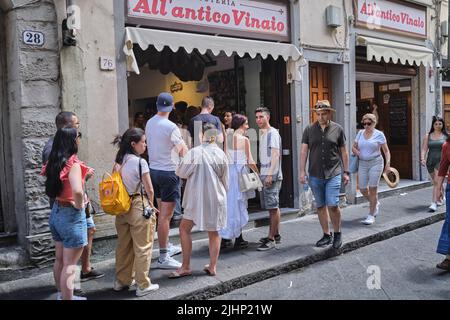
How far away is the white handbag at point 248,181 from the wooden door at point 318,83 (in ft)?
10.6

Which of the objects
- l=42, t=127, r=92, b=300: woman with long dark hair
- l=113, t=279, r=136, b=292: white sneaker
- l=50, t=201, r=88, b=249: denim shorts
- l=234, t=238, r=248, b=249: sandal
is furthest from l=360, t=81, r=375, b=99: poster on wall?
l=50, t=201, r=88, b=249: denim shorts

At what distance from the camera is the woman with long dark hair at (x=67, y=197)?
3951mm

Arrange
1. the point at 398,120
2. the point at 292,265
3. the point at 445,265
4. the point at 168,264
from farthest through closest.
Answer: the point at 398,120, the point at 292,265, the point at 168,264, the point at 445,265

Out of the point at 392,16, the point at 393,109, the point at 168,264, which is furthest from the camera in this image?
the point at 393,109

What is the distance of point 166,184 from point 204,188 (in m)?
0.69

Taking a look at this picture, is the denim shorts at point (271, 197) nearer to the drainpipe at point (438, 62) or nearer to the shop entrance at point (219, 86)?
the shop entrance at point (219, 86)

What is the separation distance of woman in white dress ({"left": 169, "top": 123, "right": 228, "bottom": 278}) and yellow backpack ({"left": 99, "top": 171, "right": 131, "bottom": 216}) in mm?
778

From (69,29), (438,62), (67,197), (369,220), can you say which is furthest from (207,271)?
(438,62)

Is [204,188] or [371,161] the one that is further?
[371,161]

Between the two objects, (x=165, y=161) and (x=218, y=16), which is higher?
(x=218, y=16)

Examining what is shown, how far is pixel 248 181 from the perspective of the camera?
231 inches

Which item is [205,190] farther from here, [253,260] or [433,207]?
[433,207]

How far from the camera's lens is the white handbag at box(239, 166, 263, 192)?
5.87 m

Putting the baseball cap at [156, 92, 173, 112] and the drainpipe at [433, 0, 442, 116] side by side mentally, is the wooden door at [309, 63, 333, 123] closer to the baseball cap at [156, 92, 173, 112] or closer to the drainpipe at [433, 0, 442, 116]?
the baseball cap at [156, 92, 173, 112]
